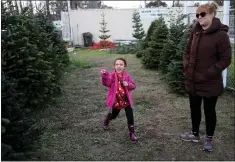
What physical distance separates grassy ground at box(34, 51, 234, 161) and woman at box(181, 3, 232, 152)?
0.45m

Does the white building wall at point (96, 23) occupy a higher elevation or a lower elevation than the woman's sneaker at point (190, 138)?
higher

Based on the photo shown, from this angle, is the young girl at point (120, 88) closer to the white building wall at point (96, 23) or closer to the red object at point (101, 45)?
the red object at point (101, 45)

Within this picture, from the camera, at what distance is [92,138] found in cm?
454

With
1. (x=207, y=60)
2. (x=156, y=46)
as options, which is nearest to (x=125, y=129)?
(x=207, y=60)

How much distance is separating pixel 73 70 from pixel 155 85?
3591 millimetres

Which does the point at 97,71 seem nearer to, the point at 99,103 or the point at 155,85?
the point at 155,85

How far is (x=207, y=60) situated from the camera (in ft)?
12.9

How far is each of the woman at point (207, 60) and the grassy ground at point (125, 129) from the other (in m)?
0.45

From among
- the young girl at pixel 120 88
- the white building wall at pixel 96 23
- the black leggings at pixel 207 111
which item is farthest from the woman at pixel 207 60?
the white building wall at pixel 96 23

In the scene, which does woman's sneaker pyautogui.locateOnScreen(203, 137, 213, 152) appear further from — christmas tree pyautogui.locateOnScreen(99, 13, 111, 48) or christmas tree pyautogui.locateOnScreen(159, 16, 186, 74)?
christmas tree pyautogui.locateOnScreen(99, 13, 111, 48)

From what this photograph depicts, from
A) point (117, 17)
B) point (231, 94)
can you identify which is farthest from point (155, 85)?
point (117, 17)

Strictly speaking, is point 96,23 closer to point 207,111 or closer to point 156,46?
point 156,46

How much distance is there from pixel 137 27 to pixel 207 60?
1732 centimetres

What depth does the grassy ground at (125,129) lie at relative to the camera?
4.04 meters
